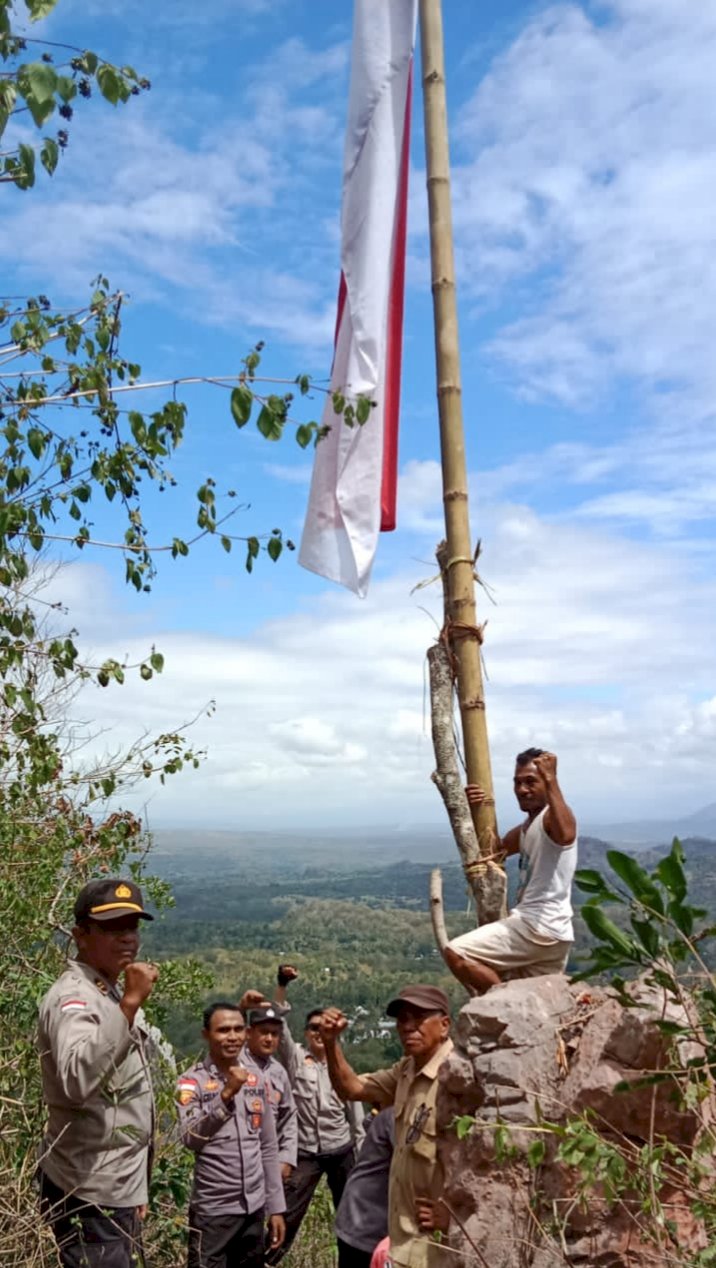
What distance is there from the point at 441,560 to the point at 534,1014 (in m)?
2.31

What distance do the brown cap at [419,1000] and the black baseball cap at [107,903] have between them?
4.77ft

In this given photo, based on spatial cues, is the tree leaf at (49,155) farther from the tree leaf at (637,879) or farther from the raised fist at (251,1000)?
the raised fist at (251,1000)

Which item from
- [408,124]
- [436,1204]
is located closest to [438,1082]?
[436,1204]

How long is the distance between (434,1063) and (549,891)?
92 cm

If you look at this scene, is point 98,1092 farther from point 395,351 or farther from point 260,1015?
point 395,351

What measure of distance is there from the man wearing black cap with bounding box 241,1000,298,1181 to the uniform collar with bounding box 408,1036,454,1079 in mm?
2058

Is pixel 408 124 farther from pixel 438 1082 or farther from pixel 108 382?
pixel 438 1082

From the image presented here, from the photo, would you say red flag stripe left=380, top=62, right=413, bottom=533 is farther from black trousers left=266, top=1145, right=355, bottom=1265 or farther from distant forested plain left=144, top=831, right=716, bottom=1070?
black trousers left=266, top=1145, right=355, bottom=1265

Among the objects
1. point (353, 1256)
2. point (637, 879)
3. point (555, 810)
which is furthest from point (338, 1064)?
point (637, 879)

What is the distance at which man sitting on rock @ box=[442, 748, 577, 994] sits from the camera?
15.8ft

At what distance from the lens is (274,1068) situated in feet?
22.0

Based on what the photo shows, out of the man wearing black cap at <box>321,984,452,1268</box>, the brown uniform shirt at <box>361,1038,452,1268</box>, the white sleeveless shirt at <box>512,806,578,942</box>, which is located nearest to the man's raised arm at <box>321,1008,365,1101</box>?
the man wearing black cap at <box>321,984,452,1268</box>

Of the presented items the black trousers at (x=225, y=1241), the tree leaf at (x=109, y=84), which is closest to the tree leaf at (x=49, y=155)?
the tree leaf at (x=109, y=84)

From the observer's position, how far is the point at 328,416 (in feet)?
18.9
